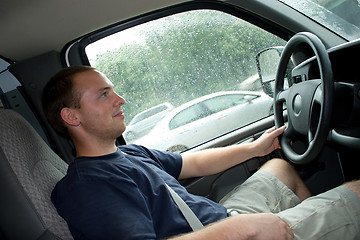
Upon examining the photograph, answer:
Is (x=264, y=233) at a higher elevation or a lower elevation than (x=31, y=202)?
lower

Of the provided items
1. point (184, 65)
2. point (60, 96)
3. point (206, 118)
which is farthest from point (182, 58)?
point (60, 96)

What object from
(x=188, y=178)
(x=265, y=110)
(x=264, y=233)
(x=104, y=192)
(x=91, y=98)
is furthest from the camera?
(x=265, y=110)

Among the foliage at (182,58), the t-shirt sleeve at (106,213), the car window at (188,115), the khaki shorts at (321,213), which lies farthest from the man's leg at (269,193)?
the foliage at (182,58)

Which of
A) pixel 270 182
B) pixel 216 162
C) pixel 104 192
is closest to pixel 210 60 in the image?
pixel 216 162

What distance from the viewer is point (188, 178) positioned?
1.90 metres

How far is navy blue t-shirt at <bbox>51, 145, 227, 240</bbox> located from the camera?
1.07m

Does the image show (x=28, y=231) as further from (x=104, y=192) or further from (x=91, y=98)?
(x=91, y=98)

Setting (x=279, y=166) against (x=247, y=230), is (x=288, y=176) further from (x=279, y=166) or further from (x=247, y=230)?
(x=247, y=230)

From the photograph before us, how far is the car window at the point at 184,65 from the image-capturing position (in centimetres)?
199

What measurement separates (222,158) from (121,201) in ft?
2.52

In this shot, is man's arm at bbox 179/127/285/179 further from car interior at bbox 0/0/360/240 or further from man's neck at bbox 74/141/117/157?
man's neck at bbox 74/141/117/157

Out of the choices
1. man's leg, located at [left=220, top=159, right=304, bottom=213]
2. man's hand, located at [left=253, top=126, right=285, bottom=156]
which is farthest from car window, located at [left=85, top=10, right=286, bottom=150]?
man's leg, located at [left=220, top=159, right=304, bottom=213]

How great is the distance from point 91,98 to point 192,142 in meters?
0.91

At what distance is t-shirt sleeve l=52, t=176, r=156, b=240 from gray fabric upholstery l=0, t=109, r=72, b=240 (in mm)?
51
